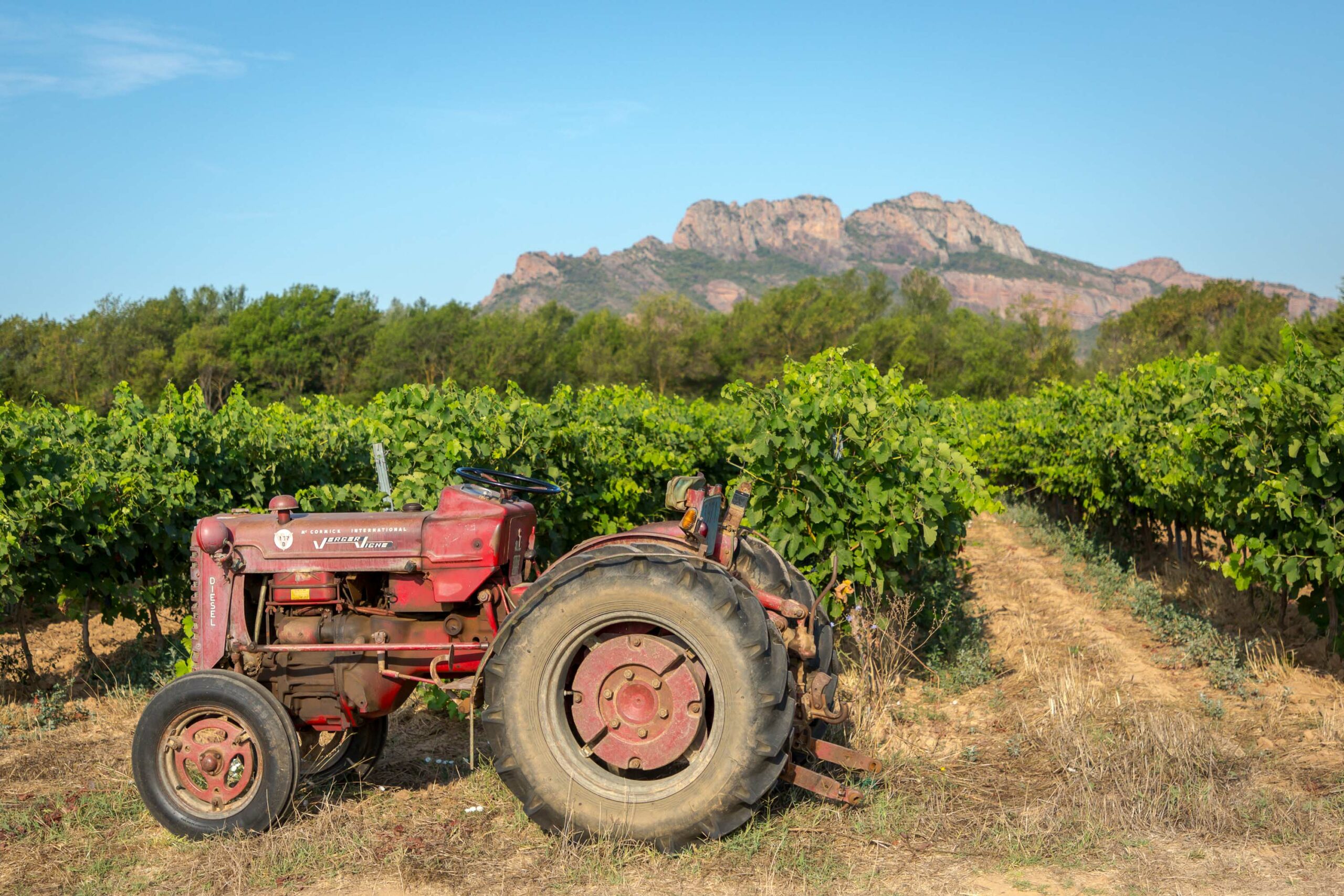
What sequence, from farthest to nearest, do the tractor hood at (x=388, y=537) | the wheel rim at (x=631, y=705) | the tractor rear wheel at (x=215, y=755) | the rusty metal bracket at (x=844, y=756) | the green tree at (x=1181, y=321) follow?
the green tree at (x=1181, y=321) < the tractor hood at (x=388, y=537) < the tractor rear wheel at (x=215, y=755) < the rusty metal bracket at (x=844, y=756) < the wheel rim at (x=631, y=705)

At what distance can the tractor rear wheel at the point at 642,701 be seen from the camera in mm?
3770

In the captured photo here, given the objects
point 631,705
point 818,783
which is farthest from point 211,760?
point 818,783

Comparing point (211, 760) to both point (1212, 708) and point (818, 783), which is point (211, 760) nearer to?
point (818, 783)

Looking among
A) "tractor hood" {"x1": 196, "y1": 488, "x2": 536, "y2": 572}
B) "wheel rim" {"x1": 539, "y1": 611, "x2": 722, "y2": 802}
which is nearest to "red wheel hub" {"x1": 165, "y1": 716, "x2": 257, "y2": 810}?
"tractor hood" {"x1": 196, "y1": 488, "x2": 536, "y2": 572}

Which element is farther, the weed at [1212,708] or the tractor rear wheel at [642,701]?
the weed at [1212,708]

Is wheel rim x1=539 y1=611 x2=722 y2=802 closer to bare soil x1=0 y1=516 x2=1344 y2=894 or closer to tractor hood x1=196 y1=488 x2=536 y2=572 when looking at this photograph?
bare soil x1=0 y1=516 x2=1344 y2=894

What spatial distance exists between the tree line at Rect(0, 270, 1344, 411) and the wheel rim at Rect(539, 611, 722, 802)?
3742 centimetres

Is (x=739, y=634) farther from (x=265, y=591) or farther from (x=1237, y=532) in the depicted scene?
(x=1237, y=532)

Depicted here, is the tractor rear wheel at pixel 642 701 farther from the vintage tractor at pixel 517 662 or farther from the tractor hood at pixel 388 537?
the tractor hood at pixel 388 537

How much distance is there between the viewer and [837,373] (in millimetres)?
7270

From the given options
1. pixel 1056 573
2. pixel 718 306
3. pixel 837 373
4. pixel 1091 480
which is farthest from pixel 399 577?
Result: pixel 718 306

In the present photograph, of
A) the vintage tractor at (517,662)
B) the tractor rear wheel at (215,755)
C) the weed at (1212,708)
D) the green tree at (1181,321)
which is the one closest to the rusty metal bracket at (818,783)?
the vintage tractor at (517,662)

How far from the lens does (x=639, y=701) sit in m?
3.99

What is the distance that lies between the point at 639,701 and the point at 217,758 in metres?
1.85
